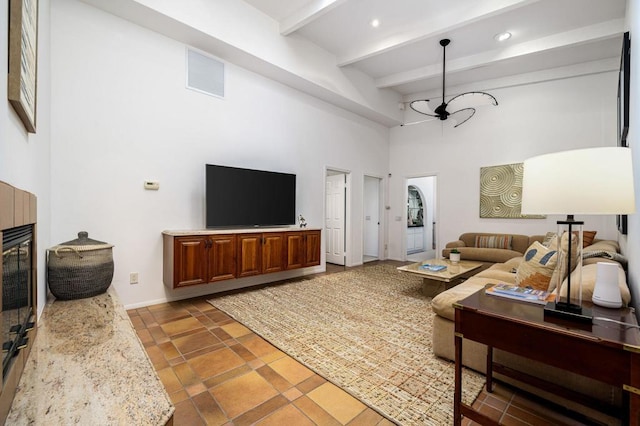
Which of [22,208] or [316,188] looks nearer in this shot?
[22,208]

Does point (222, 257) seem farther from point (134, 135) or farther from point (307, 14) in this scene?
point (307, 14)

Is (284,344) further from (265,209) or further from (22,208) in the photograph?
(265,209)

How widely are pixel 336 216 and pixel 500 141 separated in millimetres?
3611

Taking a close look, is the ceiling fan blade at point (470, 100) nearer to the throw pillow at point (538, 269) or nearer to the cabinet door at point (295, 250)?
the throw pillow at point (538, 269)

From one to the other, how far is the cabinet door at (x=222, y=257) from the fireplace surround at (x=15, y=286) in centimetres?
185

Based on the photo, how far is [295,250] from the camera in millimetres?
4473

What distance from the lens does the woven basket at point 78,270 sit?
2.31 metres

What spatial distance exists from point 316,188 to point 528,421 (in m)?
4.25

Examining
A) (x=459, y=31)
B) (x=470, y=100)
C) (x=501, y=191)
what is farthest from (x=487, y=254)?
(x=459, y=31)

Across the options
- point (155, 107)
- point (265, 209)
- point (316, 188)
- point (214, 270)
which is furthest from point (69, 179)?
point (316, 188)

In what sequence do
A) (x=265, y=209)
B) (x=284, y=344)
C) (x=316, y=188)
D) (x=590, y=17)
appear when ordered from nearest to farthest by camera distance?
1. (x=284, y=344)
2. (x=590, y=17)
3. (x=265, y=209)
4. (x=316, y=188)

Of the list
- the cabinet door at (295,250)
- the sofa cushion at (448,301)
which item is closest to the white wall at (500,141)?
the cabinet door at (295,250)

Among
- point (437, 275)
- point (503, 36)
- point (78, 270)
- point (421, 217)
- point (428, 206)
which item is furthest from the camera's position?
point (428, 206)

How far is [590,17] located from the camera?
3.84 meters
